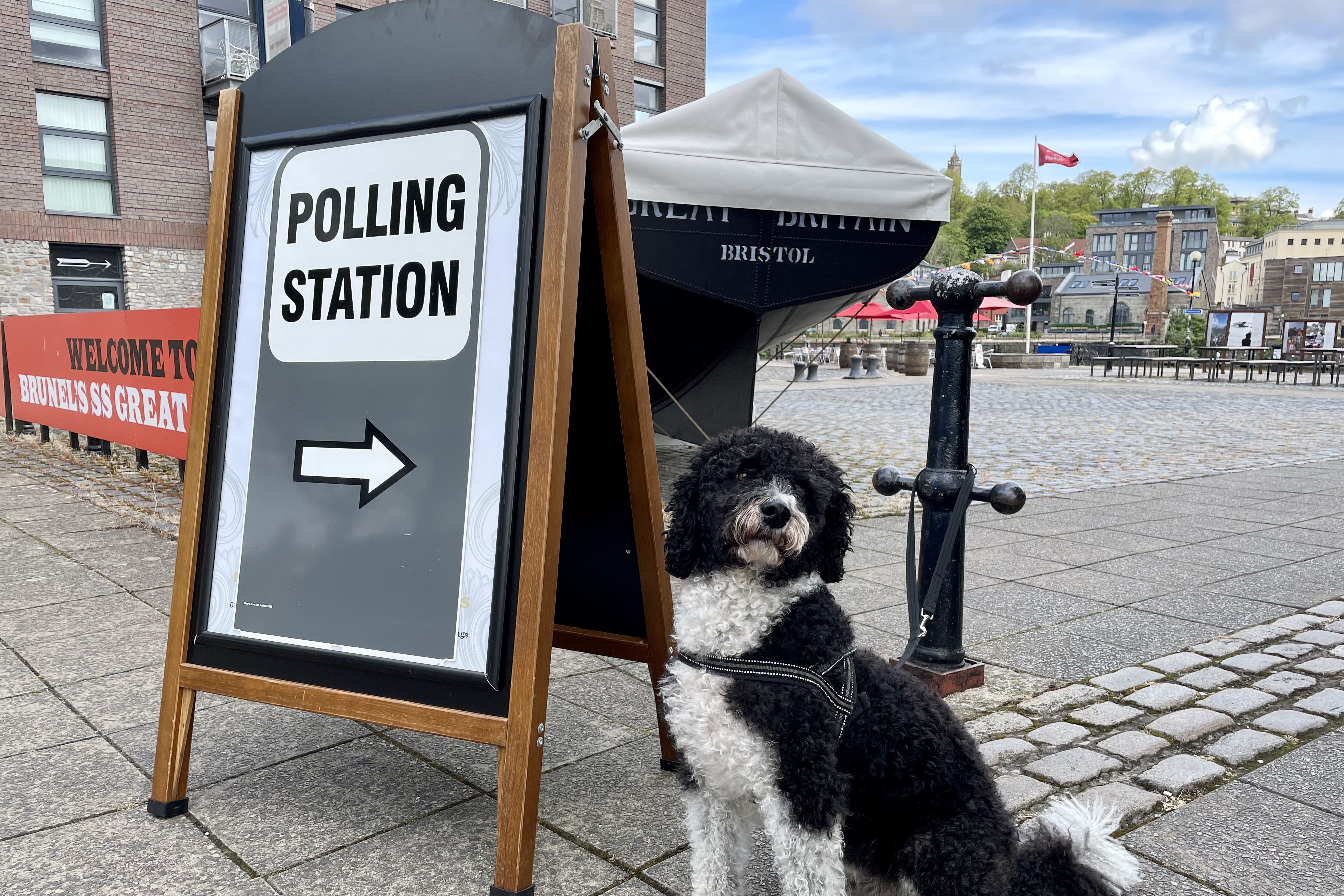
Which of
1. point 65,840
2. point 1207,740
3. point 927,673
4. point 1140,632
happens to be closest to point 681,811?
point 927,673

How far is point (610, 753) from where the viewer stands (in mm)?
3145

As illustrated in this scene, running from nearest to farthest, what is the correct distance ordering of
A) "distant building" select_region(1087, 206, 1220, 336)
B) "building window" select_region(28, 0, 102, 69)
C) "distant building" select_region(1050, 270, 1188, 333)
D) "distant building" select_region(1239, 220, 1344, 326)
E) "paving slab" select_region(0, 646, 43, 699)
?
1. "paving slab" select_region(0, 646, 43, 699)
2. "building window" select_region(28, 0, 102, 69)
3. "distant building" select_region(1050, 270, 1188, 333)
4. "distant building" select_region(1239, 220, 1344, 326)
5. "distant building" select_region(1087, 206, 1220, 336)

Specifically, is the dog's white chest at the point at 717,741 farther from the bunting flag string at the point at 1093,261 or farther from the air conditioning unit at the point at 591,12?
the bunting flag string at the point at 1093,261

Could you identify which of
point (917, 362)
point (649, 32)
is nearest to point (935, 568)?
point (917, 362)

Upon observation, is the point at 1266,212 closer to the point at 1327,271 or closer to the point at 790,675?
the point at 1327,271

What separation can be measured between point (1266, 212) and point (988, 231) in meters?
60.1

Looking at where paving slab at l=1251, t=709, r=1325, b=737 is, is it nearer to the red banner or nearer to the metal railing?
the red banner

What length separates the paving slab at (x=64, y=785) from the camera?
2680mm

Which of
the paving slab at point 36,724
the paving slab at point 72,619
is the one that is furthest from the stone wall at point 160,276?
the paving slab at point 36,724

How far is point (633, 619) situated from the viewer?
3.14 meters

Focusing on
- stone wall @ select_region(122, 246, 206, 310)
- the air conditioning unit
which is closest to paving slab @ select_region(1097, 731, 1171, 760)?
the air conditioning unit

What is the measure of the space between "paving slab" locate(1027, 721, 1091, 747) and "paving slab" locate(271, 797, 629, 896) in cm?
170

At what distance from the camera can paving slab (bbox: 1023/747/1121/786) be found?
295 centimetres

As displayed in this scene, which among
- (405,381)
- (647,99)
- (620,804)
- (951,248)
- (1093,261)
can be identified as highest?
(951,248)
